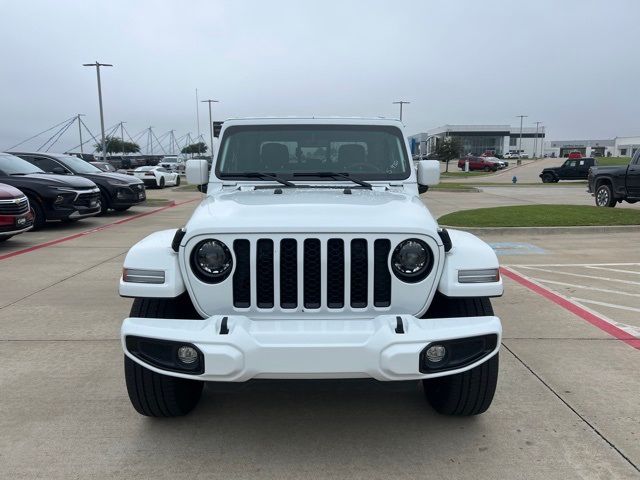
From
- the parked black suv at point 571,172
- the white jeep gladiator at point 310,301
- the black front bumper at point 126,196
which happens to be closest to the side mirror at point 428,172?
the white jeep gladiator at point 310,301

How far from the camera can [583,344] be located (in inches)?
184

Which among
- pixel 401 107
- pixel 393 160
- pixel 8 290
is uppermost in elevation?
pixel 401 107

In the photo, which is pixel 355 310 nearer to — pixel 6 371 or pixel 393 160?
pixel 393 160

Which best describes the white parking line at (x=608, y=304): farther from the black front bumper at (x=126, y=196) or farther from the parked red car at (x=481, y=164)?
the parked red car at (x=481, y=164)

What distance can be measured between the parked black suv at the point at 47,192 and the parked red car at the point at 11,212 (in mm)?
1915

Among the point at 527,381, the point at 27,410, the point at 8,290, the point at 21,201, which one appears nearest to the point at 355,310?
the point at 527,381

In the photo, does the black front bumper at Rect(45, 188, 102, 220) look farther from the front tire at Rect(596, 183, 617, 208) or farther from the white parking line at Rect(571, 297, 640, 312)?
the front tire at Rect(596, 183, 617, 208)

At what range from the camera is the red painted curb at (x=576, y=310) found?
4.84m

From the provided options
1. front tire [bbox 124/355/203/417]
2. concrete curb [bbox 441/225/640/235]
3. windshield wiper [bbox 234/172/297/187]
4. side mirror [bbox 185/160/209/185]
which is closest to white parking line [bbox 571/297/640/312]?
windshield wiper [bbox 234/172/297/187]

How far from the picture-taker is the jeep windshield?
4340mm

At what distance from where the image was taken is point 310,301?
2953mm

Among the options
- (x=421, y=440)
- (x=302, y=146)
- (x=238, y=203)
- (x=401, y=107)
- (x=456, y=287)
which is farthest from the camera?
(x=401, y=107)

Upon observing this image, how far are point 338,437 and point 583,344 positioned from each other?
2.60m

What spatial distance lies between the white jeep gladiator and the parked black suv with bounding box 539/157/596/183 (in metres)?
35.1
